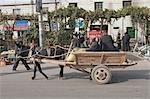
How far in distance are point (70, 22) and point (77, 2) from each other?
66.4ft

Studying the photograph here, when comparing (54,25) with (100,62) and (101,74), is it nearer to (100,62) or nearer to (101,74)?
(100,62)

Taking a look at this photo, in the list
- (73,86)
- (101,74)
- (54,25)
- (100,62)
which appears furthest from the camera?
(54,25)

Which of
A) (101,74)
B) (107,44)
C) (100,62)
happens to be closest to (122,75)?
(107,44)

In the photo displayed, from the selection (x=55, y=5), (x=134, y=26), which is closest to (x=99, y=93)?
(x=134, y=26)

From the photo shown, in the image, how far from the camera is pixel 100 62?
1345cm

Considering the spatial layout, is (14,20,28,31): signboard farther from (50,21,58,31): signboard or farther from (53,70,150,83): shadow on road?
(53,70,150,83): shadow on road

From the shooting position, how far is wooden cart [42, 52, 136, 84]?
13250 mm

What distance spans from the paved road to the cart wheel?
197 mm

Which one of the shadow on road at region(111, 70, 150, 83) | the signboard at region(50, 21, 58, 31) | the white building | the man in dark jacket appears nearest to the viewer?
the man in dark jacket

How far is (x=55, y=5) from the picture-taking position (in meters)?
49.8

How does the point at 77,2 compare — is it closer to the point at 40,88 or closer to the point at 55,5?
the point at 55,5

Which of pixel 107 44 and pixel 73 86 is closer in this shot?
pixel 73 86

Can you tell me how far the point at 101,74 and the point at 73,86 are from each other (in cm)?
96

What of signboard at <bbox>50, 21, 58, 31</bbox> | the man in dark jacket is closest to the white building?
signboard at <bbox>50, 21, 58, 31</bbox>
